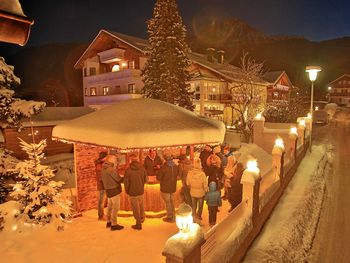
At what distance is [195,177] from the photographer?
25.3 ft

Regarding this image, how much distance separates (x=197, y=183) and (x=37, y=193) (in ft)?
14.6

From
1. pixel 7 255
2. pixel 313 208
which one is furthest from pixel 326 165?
pixel 7 255

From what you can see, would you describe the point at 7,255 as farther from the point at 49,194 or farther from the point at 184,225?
the point at 184,225

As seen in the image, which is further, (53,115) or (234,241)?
(53,115)

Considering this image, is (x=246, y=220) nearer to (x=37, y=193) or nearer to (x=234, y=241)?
(x=234, y=241)

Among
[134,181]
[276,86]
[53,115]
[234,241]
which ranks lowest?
[234,241]

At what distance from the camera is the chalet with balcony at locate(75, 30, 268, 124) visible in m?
29.2

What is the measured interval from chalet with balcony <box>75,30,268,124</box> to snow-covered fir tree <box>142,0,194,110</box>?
23.6 feet

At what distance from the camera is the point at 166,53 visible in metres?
20.2

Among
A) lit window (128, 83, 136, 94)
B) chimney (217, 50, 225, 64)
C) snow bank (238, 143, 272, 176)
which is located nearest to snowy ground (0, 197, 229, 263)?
snow bank (238, 143, 272, 176)

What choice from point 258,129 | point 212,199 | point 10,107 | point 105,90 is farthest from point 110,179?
point 105,90

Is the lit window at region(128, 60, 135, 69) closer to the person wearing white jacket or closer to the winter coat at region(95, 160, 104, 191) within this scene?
the winter coat at region(95, 160, 104, 191)

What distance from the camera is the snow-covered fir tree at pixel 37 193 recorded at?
765 cm

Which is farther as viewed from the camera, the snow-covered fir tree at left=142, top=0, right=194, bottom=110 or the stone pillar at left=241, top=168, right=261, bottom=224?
the snow-covered fir tree at left=142, top=0, right=194, bottom=110
